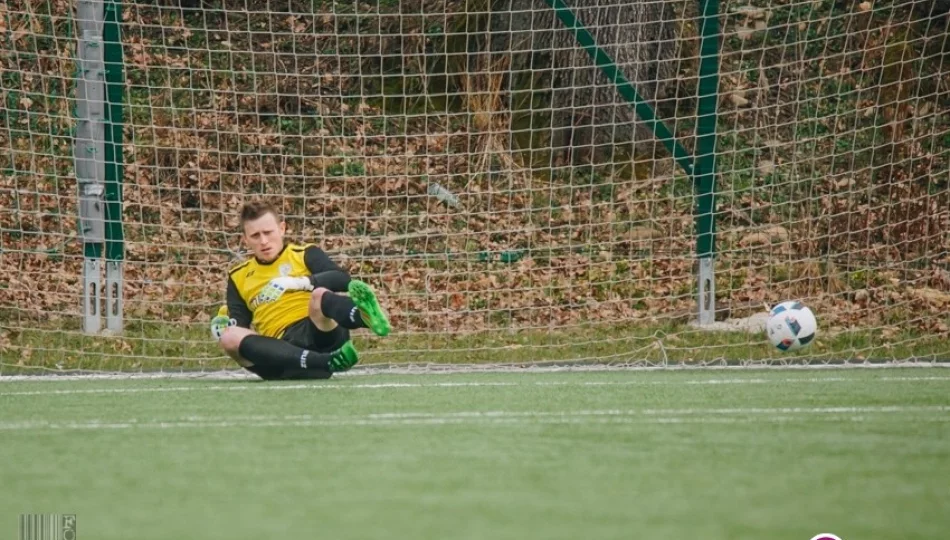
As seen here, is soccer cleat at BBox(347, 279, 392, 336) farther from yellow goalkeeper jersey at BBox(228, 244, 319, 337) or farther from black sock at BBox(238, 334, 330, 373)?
yellow goalkeeper jersey at BBox(228, 244, 319, 337)

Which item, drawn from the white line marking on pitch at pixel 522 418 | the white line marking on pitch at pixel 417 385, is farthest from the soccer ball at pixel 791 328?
the white line marking on pitch at pixel 522 418

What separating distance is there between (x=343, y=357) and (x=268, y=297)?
1.77ft

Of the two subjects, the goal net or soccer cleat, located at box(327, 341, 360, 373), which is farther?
the goal net

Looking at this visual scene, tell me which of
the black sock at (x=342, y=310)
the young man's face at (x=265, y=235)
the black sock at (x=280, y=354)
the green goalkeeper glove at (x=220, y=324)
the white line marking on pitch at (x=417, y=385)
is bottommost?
the white line marking on pitch at (x=417, y=385)

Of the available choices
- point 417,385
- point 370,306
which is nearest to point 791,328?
point 417,385

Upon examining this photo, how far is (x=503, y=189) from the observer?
425 inches

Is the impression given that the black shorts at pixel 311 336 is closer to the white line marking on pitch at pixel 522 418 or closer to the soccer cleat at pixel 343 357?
the soccer cleat at pixel 343 357

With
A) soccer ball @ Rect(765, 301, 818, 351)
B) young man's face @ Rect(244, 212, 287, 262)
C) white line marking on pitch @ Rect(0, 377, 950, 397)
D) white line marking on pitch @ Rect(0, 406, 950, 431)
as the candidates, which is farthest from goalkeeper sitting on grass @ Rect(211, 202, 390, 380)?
soccer ball @ Rect(765, 301, 818, 351)

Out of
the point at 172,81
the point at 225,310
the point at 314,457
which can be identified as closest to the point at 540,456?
the point at 314,457

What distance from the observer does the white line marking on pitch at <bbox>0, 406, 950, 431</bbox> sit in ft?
16.8

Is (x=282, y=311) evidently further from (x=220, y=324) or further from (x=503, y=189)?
(x=503, y=189)

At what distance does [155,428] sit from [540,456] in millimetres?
1516

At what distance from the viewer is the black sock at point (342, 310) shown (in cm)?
A: 652

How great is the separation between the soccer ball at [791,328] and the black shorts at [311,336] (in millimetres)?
2145
